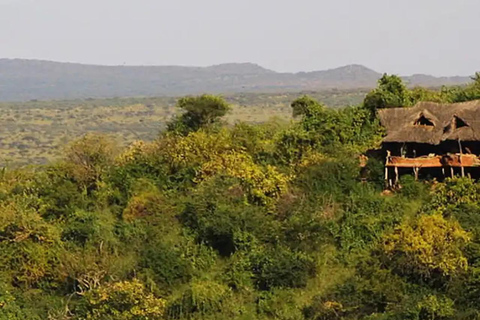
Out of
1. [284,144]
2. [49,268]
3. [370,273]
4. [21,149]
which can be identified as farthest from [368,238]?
[21,149]

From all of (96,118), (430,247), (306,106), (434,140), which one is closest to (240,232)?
(430,247)

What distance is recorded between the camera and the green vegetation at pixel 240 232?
21.9 meters

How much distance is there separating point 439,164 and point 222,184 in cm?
852

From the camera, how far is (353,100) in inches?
5007

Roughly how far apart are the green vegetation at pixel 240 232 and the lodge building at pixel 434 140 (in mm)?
862

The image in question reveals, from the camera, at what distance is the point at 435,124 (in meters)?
28.4

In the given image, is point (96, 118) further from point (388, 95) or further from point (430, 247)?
point (430, 247)

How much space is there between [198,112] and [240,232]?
1182 cm

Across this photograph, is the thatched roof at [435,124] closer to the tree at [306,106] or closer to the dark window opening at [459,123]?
the dark window opening at [459,123]

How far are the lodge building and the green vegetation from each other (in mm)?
862

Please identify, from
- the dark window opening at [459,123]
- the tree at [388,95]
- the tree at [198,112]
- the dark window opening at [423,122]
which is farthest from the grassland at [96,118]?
the dark window opening at [459,123]

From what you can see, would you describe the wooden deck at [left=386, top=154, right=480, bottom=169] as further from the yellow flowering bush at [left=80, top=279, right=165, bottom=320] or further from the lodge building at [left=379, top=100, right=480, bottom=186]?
the yellow flowering bush at [left=80, top=279, right=165, bottom=320]

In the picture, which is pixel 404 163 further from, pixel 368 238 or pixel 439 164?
pixel 368 238

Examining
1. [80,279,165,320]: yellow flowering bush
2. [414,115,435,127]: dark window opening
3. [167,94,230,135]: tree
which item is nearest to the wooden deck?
[414,115,435,127]: dark window opening
